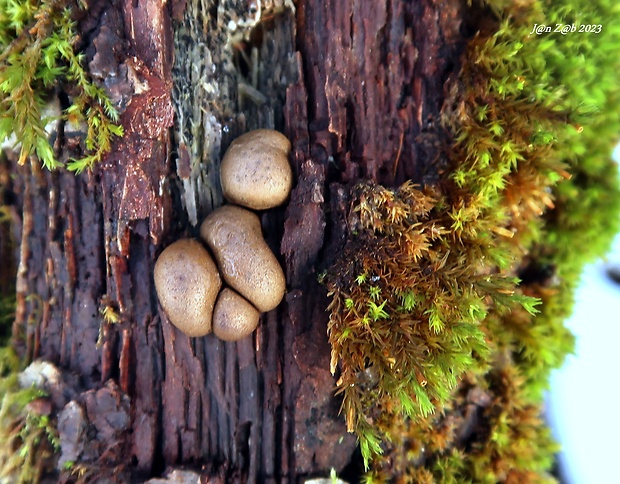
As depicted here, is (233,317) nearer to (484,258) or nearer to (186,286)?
(186,286)

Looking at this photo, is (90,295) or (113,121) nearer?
(113,121)

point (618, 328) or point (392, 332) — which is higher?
point (392, 332)

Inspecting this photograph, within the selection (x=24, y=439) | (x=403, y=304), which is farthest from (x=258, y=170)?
(x=24, y=439)

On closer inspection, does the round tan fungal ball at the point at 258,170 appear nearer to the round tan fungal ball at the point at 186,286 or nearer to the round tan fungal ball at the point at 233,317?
the round tan fungal ball at the point at 186,286

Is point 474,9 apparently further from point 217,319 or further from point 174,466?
point 174,466

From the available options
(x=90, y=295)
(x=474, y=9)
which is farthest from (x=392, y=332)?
(x=474, y=9)

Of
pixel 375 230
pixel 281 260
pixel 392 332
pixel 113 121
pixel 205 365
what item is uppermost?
pixel 113 121

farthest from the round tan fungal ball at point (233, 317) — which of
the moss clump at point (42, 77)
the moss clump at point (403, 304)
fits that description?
the moss clump at point (42, 77)
